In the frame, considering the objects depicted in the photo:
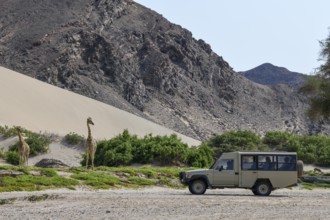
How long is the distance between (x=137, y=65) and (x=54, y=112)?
1663 inches

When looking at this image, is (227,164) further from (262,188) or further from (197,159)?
(197,159)

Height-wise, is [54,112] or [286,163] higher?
[54,112]

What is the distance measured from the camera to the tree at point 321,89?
143ft

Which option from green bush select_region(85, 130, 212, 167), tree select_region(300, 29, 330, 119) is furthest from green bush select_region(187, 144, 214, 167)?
tree select_region(300, 29, 330, 119)

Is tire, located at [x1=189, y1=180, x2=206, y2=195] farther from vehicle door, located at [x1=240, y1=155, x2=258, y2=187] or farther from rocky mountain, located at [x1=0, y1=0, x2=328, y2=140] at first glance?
rocky mountain, located at [x1=0, y1=0, x2=328, y2=140]

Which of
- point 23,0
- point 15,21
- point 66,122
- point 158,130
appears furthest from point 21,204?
point 23,0

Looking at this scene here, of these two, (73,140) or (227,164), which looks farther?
(73,140)

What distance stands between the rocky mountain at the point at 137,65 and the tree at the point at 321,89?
1832 inches

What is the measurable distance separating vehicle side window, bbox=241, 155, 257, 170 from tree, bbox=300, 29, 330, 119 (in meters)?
18.8

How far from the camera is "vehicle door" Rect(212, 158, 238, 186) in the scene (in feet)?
84.3

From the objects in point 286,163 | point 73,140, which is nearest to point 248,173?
point 286,163

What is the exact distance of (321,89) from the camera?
44031 mm

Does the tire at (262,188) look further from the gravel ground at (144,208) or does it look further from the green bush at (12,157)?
the green bush at (12,157)

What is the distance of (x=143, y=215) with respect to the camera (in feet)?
53.2
